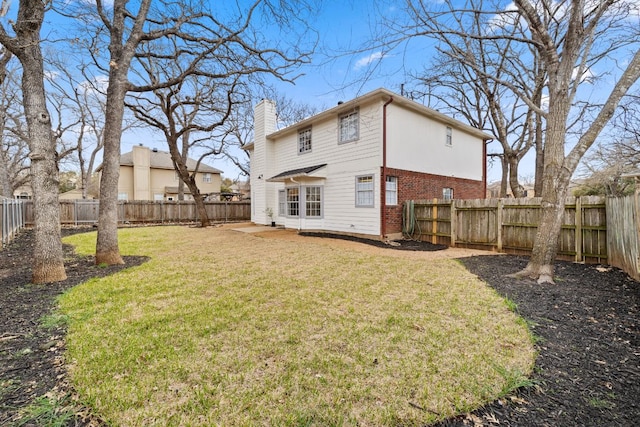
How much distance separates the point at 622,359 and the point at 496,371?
→ 1.34 m

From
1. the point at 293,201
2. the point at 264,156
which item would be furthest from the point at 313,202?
the point at 264,156

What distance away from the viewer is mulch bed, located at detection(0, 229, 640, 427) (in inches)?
82.9

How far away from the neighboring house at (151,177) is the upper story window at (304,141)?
20.3 m

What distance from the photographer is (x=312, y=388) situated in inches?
92.2

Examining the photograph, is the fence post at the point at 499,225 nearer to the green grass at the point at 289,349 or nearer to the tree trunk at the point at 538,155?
the green grass at the point at 289,349

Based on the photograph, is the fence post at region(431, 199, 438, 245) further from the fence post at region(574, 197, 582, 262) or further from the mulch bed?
the mulch bed

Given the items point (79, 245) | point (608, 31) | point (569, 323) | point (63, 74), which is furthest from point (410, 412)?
A: point (63, 74)

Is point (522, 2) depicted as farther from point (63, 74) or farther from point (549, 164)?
point (63, 74)

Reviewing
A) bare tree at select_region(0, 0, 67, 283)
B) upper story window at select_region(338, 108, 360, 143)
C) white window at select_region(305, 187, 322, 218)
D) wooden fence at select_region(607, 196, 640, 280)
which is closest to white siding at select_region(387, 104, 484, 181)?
upper story window at select_region(338, 108, 360, 143)

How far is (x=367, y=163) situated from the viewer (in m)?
10.9

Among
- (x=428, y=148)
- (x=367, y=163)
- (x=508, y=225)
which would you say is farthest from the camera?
(x=428, y=148)

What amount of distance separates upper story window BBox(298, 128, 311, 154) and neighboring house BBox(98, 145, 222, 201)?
20307mm

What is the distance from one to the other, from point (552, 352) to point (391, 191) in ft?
27.7

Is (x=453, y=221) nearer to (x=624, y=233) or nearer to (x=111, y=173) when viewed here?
(x=624, y=233)
